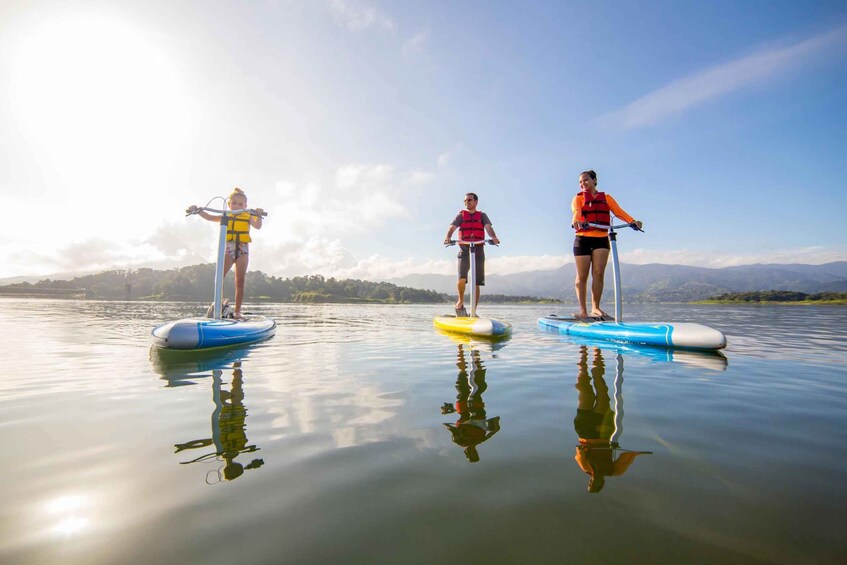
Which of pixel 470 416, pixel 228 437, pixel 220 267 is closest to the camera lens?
pixel 228 437

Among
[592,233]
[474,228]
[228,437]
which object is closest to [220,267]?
[228,437]

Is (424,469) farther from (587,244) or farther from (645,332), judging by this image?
(587,244)

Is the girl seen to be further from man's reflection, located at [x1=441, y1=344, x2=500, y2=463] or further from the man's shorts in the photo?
man's reflection, located at [x1=441, y1=344, x2=500, y2=463]

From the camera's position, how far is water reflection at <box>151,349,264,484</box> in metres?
2.70

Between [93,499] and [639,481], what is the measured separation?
10.9 ft

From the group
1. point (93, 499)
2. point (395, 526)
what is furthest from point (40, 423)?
point (395, 526)

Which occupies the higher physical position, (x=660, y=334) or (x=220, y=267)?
(x=220, y=267)

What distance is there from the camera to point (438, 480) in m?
2.41

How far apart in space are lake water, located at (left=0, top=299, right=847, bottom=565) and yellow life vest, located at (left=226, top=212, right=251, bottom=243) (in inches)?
236

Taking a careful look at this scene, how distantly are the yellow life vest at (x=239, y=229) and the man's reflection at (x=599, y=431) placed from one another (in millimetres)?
9694

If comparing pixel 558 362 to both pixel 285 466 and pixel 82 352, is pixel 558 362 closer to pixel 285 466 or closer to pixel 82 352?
pixel 285 466

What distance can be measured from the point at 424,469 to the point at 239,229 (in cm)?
1036

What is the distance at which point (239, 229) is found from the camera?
11.0 m

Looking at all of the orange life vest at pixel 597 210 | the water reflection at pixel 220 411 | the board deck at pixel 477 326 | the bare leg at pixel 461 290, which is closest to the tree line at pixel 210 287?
the bare leg at pixel 461 290
